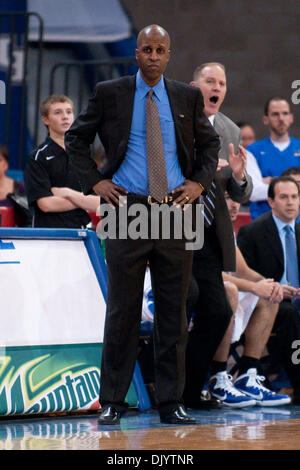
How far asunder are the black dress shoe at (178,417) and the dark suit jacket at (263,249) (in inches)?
80.4

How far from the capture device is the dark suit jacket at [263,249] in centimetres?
646

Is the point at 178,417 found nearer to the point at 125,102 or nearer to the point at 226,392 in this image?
the point at 226,392

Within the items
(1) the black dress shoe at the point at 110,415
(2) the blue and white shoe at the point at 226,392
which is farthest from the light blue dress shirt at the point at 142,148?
(2) the blue and white shoe at the point at 226,392

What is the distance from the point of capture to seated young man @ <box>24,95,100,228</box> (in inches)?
228

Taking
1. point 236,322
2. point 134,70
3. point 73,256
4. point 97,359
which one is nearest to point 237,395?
point 236,322

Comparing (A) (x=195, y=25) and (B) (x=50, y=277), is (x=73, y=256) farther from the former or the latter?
(A) (x=195, y=25)

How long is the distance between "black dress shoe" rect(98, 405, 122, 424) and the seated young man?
1.59 m

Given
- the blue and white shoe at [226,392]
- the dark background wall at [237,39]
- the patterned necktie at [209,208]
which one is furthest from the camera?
the dark background wall at [237,39]

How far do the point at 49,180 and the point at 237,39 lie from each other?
5.06 m

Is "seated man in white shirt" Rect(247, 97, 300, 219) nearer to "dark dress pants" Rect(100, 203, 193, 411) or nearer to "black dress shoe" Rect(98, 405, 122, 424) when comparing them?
"dark dress pants" Rect(100, 203, 193, 411)

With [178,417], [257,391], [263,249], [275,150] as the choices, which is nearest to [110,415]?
[178,417]

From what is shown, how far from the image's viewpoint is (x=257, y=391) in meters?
5.80

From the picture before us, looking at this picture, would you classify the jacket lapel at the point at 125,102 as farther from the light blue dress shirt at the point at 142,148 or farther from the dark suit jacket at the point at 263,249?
the dark suit jacket at the point at 263,249

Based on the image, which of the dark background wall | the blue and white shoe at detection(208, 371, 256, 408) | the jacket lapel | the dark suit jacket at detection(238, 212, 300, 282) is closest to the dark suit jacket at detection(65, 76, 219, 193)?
the jacket lapel
